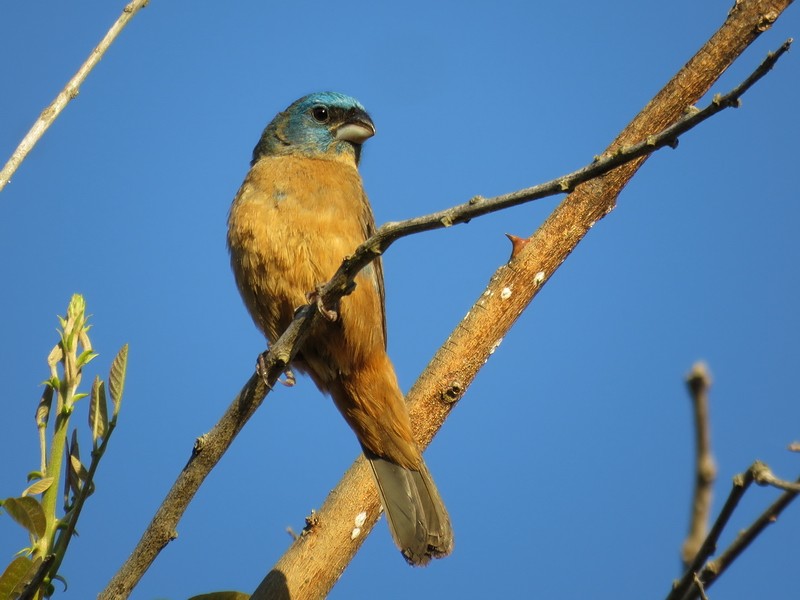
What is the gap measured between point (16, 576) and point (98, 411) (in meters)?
0.41

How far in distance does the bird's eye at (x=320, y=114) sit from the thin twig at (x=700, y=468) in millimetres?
4205

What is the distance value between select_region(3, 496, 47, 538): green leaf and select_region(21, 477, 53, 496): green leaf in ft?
0.07

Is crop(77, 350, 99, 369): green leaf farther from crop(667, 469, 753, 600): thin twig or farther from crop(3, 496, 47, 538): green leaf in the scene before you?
crop(667, 469, 753, 600): thin twig

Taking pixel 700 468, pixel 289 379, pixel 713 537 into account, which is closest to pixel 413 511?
pixel 289 379

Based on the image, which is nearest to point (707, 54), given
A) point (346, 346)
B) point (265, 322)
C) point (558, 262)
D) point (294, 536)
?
point (558, 262)

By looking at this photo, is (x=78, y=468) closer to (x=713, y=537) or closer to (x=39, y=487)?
(x=39, y=487)

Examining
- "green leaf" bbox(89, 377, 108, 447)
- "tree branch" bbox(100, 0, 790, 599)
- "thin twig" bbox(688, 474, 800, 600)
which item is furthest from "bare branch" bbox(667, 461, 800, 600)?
"tree branch" bbox(100, 0, 790, 599)

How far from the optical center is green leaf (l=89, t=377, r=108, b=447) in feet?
7.23

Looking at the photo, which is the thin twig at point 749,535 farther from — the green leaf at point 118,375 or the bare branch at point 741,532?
the green leaf at point 118,375

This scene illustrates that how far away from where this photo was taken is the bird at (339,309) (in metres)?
3.87

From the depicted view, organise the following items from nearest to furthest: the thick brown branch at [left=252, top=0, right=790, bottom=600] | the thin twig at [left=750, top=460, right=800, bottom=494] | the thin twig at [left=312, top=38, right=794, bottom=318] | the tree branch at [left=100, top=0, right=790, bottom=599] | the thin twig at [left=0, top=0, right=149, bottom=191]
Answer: the thin twig at [left=750, top=460, right=800, bottom=494] < the thin twig at [left=312, top=38, right=794, bottom=318] < the thin twig at [left=0, top=0, right=149, bottom=191] < the tree branch at [left=100, top=0, right=790, bottom=599] < the thick brown branch at [left=252, top=0, right=790, bottom=600]

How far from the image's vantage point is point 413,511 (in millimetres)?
3803

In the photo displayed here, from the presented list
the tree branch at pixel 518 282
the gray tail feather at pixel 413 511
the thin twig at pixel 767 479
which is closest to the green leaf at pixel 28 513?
the tree branch at pixel 518 282

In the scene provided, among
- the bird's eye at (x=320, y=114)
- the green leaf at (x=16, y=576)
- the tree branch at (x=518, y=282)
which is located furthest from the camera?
the bird's eye at (x=320, y=114)
